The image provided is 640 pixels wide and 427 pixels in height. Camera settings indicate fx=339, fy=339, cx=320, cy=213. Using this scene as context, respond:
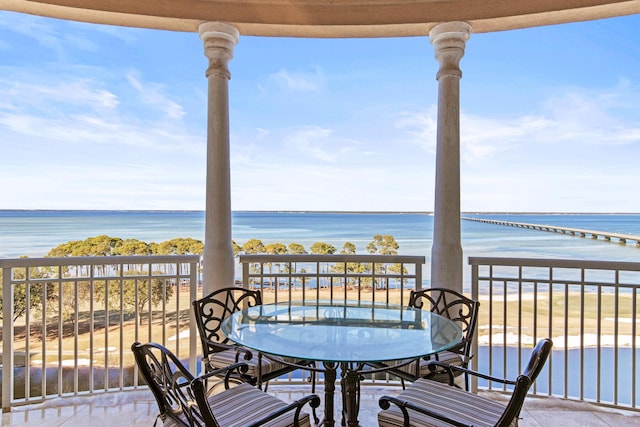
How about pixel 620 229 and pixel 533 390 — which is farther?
pixel 620 229

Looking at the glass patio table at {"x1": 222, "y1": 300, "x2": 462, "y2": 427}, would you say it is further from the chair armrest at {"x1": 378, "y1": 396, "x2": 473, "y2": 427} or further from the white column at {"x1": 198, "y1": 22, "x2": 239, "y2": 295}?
the white column at {"x1": 198, "y1": 22, "x2": 239, "y2": 295}

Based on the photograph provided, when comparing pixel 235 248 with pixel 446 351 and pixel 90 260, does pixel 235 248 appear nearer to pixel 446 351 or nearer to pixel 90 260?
pixel 90 260

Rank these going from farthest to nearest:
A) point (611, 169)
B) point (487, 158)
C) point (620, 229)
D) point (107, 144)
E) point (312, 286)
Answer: point (620, 229), point (107, 144), point (487, 158), point (611, 169), point (312, 286)

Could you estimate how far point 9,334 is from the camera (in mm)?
2350

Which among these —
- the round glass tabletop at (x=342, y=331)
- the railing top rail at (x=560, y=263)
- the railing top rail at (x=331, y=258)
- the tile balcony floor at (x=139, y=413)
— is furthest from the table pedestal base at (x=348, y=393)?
the railing top rail at (x=560, y=263)

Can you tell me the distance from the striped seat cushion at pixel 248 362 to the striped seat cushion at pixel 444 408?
0.77 metres

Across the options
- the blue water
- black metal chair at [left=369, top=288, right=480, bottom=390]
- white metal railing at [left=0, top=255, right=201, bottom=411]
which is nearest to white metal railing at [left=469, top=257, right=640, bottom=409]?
black metal chair at [left=369, top=288, right=480, bottom=390]

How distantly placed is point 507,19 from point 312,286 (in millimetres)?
7200

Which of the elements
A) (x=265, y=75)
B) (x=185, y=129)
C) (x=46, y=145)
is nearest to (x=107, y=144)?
(x=46, y=145)

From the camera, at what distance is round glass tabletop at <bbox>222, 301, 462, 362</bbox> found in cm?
152

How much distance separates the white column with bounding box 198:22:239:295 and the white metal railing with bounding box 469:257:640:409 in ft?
6.50

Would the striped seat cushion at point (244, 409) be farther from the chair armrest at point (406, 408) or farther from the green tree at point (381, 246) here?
the green tree at point (381, 246)

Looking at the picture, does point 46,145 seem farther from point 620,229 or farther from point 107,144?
point 620,229

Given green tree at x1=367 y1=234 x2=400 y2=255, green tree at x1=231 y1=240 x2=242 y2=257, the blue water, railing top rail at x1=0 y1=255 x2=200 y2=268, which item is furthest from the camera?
green tree at x1=367 y1=234 x2=400 y2=255
